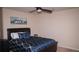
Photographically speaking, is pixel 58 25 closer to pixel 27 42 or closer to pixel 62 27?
pixel 62 27

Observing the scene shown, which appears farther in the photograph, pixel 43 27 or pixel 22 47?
pixel 43 27

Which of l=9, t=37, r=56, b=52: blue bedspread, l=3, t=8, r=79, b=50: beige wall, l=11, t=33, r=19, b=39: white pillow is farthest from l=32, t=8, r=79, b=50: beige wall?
l=11, t=33, r=19, b=39: white pillow

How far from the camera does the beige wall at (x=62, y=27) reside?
5.09 feet

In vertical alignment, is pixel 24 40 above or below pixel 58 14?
below

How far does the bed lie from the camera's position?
1.52 m

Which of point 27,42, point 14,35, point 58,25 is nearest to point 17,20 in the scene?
point 14,35

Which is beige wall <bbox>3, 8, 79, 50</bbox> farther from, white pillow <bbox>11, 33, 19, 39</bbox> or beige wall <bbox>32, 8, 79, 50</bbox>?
white pillow <bbox>11, 33, 19, 39</bbox>

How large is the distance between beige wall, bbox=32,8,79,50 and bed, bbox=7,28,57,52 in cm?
9
